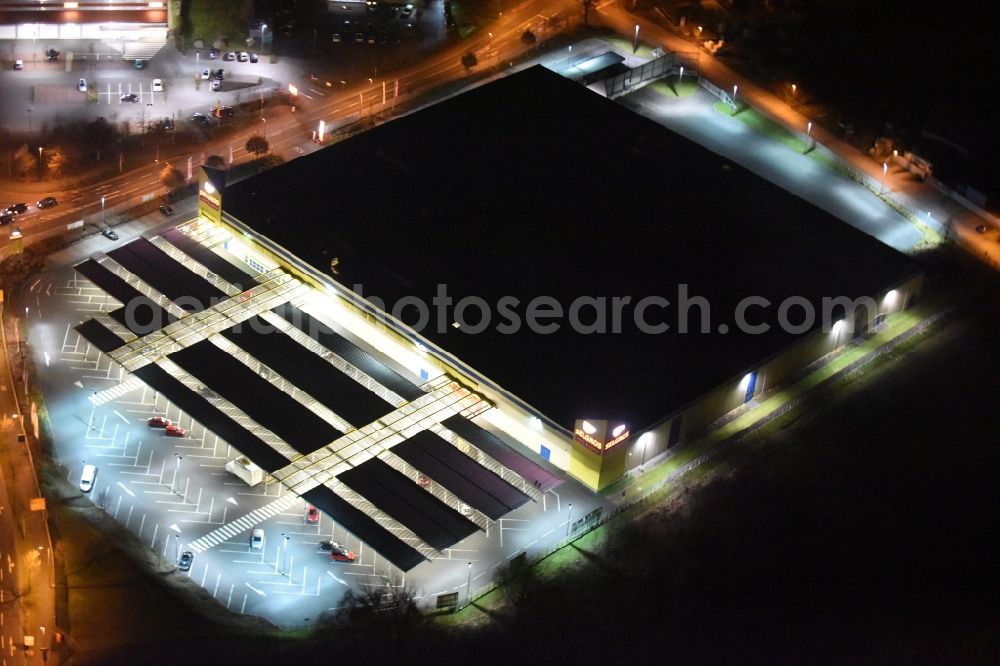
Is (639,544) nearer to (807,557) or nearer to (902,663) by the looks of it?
(807,557)

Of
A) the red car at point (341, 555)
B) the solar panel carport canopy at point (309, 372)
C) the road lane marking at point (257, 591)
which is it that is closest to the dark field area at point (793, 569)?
the road lane marking at point (257, 591)

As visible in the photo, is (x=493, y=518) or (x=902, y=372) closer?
(x=493, y=518)

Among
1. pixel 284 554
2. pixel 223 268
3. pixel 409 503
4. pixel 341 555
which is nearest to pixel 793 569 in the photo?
pixel 409 503

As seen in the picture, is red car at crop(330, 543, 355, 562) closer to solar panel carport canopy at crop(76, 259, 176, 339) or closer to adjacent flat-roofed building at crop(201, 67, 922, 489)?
adjacent flat-roofed building at crop(201, 67, 922, 489)

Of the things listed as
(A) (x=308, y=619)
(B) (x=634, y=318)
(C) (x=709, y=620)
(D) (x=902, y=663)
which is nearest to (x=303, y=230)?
(B) (x=634, y=318)

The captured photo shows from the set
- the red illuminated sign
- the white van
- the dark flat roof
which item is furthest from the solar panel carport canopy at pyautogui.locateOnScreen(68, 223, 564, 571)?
the white van

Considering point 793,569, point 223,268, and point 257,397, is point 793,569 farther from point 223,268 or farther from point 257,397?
point 223,268

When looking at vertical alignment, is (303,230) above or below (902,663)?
above
